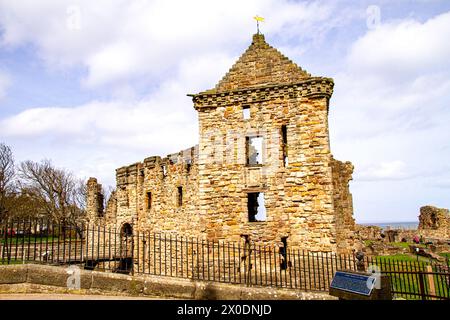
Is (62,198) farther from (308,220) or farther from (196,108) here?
(308,220)

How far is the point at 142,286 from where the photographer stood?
967cm

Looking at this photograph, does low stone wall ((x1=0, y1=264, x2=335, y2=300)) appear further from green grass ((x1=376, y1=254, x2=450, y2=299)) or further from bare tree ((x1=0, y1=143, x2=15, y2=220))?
bare tree ((x1=0, y1=143, x2=15, y2=220))

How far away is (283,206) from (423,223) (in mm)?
33942

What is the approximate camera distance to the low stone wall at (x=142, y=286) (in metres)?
9.23

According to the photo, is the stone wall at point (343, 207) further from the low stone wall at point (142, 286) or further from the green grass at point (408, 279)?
the low stone wall at point (142, 286)

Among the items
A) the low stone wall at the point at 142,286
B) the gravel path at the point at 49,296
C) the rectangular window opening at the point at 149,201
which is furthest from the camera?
the rectangular window opening at the point at 149,201

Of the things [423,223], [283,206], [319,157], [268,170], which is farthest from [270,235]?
[423,223]

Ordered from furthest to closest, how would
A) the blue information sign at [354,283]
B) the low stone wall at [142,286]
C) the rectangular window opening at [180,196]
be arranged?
the rectangular window opening at [180,196] < the low stone wall at [142,286] < the blue information sign at [354,283]

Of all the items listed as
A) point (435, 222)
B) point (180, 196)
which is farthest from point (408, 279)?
point (435, 222)

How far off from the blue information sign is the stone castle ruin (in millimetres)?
6461

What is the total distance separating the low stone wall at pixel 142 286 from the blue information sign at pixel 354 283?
1539mm

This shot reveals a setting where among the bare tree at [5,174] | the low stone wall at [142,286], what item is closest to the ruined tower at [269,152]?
the low stone wall at [142,286]

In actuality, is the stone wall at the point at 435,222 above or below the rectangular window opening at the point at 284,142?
below

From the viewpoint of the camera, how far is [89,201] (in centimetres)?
2962
